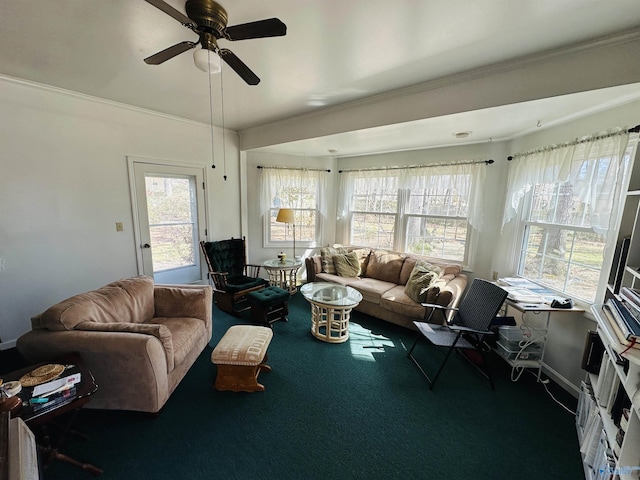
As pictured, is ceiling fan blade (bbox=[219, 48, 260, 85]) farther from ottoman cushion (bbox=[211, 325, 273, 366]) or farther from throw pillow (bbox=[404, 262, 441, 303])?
throw pillow (bbox=[404, 262, 441, 303])

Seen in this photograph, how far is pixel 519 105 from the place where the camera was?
1.96m

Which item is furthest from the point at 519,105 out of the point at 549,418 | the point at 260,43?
the point at 549,418

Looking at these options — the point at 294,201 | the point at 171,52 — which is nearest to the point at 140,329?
the point at 171,52

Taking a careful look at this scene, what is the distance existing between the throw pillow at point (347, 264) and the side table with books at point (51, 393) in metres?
2.97

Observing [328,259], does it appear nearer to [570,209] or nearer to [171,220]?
[171,220]

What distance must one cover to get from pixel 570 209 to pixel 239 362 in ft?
10.7

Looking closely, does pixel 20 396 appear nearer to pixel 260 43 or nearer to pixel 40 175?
pixel 40 175

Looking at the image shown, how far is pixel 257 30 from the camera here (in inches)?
52.5

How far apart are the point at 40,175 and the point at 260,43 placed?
259cm

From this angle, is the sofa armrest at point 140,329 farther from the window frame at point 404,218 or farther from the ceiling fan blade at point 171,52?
the window frame at point 404,218

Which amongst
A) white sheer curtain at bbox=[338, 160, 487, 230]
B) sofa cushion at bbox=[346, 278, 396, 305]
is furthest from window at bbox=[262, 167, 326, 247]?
sofa cushion at bbox=[346, 278, 396, 305]

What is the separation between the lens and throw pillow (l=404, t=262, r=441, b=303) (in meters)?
2.95

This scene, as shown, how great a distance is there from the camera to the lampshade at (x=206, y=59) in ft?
4.54

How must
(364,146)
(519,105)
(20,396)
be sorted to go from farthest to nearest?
(364,146) < (519,105) < (20,396)
